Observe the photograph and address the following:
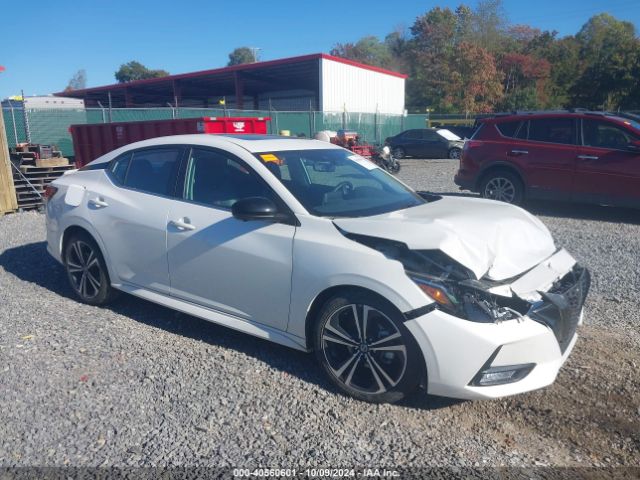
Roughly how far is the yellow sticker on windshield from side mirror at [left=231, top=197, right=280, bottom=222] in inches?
19.9

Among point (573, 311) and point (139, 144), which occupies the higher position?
point (139, 144)

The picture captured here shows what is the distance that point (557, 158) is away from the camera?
9.20 meters

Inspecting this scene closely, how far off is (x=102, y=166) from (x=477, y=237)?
3.61 metres

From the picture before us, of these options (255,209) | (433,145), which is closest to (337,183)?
(255,209)

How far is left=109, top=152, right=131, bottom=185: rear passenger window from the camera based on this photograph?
495cm

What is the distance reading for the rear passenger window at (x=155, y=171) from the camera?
177 inches

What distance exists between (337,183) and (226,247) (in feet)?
3.39

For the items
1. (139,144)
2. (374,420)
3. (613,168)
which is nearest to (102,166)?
(139,144)

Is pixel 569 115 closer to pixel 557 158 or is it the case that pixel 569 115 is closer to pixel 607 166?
pixel 557 158

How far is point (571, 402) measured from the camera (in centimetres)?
338

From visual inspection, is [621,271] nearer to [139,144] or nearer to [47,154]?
[139,144]

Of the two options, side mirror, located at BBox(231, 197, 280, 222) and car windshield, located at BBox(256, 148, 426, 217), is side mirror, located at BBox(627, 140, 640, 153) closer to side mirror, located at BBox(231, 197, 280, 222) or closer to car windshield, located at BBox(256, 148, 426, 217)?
car windshield, located at BBox(256, 148, 426, 217)

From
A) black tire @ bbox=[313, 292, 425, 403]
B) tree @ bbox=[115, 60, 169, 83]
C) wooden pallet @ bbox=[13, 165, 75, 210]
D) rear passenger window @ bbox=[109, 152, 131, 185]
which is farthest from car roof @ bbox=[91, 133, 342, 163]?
tree @ bbox=[115, 60, 169, 83]

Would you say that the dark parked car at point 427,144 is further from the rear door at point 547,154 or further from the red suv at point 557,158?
the rear door at point 547,154
